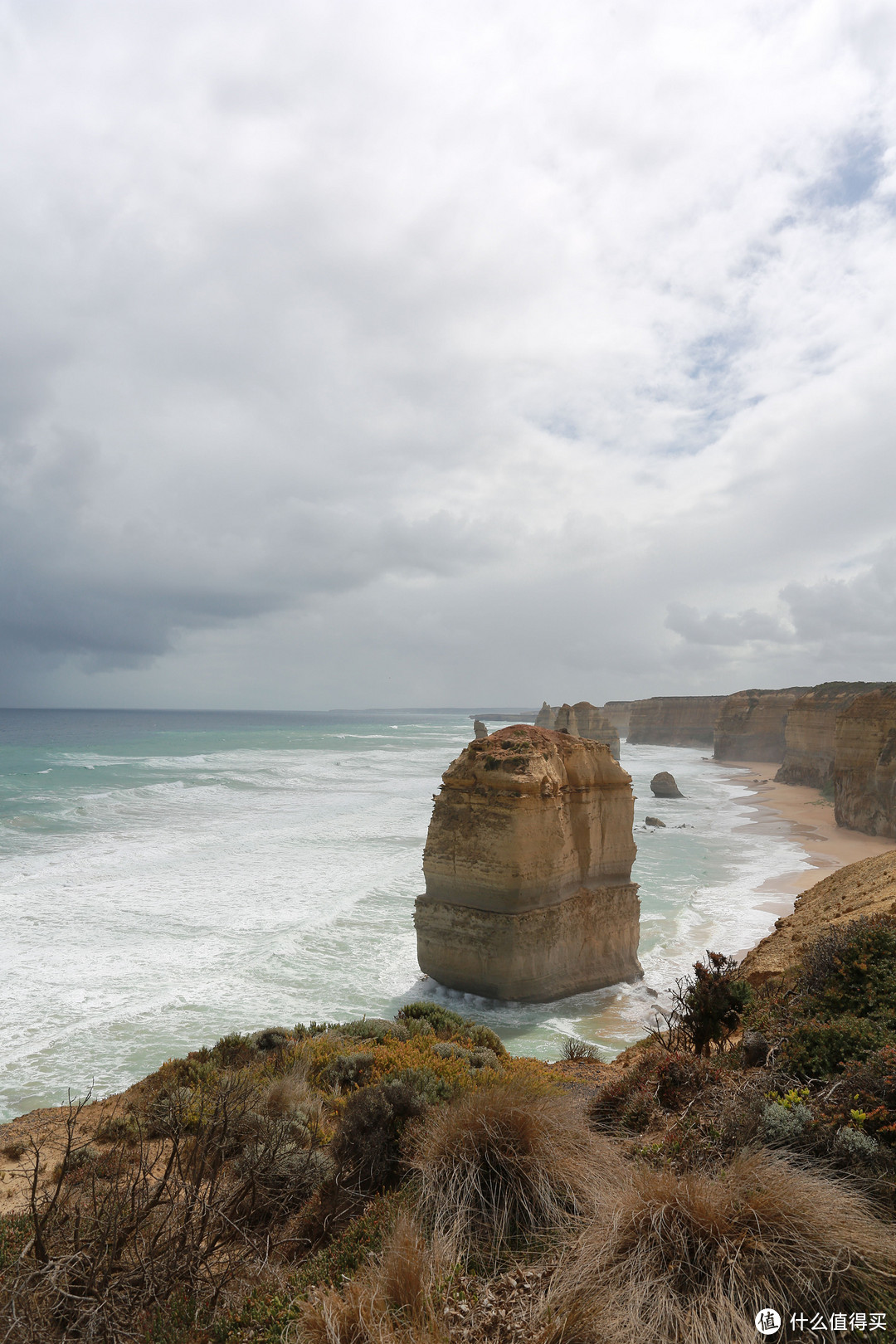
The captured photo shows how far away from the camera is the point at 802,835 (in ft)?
95.0

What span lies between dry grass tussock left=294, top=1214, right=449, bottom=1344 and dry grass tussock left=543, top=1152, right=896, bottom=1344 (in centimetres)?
57

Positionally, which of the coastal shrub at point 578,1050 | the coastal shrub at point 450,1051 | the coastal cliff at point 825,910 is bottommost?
the coastal shrub at point 578,1050

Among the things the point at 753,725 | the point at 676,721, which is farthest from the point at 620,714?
the point at 753,725

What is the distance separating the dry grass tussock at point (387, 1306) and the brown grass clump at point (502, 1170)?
31cm

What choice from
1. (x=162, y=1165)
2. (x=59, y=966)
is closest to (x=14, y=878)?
(x=59, y=966)

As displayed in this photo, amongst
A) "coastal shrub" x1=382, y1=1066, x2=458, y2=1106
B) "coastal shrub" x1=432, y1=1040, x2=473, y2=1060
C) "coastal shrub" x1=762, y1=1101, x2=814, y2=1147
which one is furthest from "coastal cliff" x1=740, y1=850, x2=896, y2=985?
"coastal shrub" x1=382, y1=1066, x2=458, y2=1106

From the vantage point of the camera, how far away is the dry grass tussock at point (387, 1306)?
2.79 meters

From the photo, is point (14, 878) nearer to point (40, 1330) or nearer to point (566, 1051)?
point (566, 1051)

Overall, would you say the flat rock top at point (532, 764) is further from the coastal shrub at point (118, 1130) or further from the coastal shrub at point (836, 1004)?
the coastal shrub at point (118, 1130)

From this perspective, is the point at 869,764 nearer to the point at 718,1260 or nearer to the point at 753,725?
the point at 718,1260

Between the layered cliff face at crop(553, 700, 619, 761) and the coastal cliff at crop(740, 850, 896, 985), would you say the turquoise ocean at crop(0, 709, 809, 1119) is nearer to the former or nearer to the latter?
the coastal cliff at crop(740, 850, 896, 985)

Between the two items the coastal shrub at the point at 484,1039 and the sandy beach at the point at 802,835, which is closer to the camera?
the coastal shrub at the point at 484,1039

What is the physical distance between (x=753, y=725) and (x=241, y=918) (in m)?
62.3

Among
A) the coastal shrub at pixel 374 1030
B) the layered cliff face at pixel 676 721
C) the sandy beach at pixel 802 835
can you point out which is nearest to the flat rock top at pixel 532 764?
the coastal shrub at pixel 374 1030
